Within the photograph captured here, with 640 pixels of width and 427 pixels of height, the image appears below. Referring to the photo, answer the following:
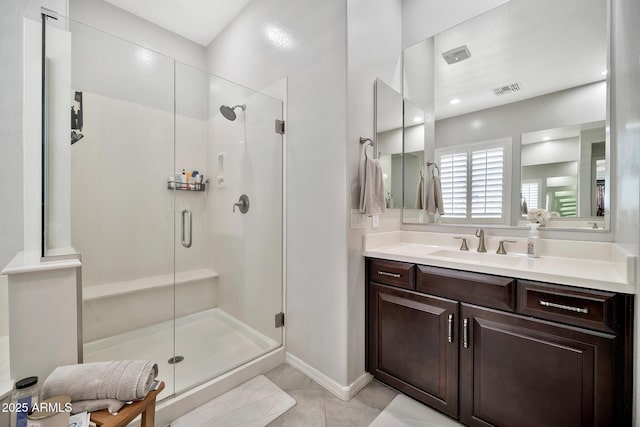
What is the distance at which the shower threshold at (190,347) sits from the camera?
164cm

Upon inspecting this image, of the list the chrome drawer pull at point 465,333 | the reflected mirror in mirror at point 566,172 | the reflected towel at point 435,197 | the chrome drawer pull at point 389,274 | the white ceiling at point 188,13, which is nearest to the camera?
the chrome drawer pull at point 465,333

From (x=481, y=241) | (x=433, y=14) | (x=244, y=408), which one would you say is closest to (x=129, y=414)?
(x=244, y=408)

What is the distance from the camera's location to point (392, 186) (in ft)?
6.50

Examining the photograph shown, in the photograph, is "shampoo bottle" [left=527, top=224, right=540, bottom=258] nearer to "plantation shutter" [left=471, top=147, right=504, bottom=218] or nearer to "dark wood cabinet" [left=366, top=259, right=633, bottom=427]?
"plantation shutter" [left=471, top=147, right=504, bottom=218]

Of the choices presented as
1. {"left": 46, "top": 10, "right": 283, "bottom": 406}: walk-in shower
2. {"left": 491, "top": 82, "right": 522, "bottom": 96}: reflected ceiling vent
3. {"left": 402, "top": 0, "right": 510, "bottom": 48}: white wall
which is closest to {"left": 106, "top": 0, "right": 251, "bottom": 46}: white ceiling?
{"left": 46, "top": 10, "right": 283, "bottom": 406}: walk-in shower

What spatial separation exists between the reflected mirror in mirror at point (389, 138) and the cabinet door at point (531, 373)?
37.8 inches

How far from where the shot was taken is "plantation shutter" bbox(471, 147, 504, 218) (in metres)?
1.71

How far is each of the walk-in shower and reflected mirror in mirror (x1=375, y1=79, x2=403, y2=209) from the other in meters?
0.78

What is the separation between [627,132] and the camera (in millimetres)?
1041

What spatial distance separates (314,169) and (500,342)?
4.58 feet

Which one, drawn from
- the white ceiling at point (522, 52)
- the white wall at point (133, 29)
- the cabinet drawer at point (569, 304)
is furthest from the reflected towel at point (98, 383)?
the white wall at point (133, 29)

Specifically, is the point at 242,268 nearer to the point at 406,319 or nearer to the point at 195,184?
the point at 195,184

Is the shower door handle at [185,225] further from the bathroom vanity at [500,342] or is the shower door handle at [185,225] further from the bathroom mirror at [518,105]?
the bathroom mirror at [518,105]

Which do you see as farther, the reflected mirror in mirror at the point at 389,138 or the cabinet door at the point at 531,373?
the reflected mirror in mirror at the point at 389,138
